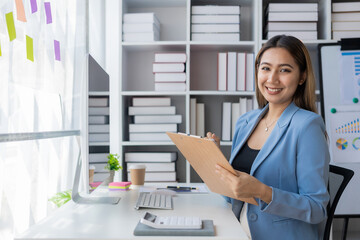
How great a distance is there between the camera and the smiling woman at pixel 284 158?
1221 mm

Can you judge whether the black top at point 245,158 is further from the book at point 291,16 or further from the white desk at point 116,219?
the book at point 291,16

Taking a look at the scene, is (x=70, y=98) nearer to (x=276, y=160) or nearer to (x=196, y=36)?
(x=196, y=36)

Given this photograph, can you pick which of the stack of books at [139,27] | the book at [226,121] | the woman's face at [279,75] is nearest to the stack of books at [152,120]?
the book at [226,121]


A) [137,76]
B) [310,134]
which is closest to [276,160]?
[310,134]

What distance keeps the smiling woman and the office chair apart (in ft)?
0.15

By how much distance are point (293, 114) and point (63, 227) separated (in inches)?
38.2

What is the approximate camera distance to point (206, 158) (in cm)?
123

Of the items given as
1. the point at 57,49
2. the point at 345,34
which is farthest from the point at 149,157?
the point at 345,34

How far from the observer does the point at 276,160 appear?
1365 mm

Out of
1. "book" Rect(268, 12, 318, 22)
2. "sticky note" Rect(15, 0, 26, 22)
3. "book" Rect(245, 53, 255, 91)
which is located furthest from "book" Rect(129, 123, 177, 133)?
"sticky note" Rect(15, 0, 26, 22)

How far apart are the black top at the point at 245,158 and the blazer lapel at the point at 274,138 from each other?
4.0 inches

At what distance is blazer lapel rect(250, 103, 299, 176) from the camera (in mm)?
1391

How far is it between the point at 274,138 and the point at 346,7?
67.9 inches

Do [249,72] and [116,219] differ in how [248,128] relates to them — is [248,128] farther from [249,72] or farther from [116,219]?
[249,72]
